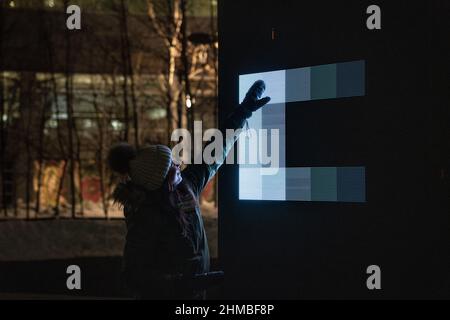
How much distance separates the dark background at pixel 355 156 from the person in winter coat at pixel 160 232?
4.37ft

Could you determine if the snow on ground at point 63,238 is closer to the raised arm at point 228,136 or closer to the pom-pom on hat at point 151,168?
the raised arm at point 228,136

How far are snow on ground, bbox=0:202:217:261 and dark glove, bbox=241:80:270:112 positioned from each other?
23.1 feet

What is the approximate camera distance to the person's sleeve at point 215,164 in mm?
4219

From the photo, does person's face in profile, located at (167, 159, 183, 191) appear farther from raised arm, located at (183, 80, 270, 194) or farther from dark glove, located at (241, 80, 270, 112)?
dark glove, located at (241, 80, 270, 112)

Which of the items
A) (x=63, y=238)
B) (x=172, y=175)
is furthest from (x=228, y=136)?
(x=63, y=238)

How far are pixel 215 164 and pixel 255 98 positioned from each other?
673mm

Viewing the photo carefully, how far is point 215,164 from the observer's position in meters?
4.35

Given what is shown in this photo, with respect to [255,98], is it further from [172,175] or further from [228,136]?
[172,175]

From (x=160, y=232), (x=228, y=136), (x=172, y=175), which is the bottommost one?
(x=160, y=232)

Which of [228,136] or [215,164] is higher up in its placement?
[228,136]

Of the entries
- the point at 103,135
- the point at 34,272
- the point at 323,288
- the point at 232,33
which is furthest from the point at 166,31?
the point at 323,288

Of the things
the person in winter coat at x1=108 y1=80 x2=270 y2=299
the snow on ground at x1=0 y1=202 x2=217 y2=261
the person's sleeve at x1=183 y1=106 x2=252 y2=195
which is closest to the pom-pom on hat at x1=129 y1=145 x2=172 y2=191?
the person in winter coat at x1=108 y1=80 x2=270 y2=299

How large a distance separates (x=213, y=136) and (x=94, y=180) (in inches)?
682
